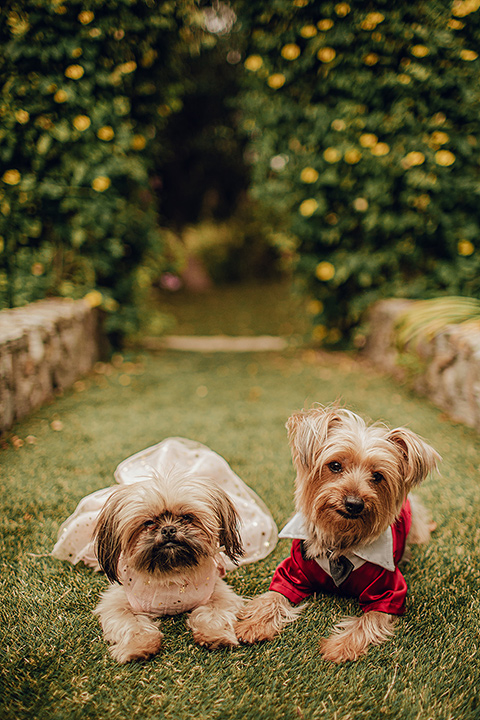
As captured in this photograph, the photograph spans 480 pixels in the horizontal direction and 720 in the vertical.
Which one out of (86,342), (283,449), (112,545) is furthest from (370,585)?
(86,342)

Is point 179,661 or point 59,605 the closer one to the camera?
point 179,661

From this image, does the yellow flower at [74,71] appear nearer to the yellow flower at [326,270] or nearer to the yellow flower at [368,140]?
the yellow flower at [368,140]

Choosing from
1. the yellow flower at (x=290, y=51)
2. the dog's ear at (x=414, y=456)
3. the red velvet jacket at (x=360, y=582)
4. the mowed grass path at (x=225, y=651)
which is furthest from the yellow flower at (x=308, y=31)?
the red velvet jacket at (x=360, y=582)

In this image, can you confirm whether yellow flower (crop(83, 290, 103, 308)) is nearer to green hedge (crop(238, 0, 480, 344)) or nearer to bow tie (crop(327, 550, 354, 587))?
green hedge (crop(238, 0, 480, 344))

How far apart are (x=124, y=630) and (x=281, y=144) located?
558cm

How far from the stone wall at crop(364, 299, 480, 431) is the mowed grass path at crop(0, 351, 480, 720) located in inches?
8.9

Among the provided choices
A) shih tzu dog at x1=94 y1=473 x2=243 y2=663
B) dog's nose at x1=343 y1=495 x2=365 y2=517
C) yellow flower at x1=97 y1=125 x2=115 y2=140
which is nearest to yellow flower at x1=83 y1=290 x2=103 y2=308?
yellow flower at x1=97 y1=125 x2=115 y2=140

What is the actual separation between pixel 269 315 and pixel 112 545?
27.6ft

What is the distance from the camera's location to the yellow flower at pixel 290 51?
5.49 meters

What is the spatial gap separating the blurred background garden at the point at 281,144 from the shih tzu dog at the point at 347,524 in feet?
13.1

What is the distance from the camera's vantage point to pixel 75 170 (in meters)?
5.31

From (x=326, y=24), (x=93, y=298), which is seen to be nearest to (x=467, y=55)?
(x=326, y=24)

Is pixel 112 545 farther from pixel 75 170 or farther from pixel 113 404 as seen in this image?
pixel 75 170

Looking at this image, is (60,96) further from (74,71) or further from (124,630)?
(124,630)
